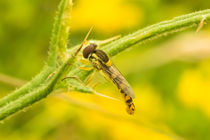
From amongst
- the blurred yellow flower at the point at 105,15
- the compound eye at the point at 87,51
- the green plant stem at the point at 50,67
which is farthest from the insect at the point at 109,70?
the blurred yellow flower at the point at 105,15

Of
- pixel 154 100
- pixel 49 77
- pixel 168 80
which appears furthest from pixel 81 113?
pixel 49 77

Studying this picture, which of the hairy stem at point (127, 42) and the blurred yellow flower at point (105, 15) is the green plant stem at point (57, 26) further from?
the blurred yellow flower at point (105, 15)

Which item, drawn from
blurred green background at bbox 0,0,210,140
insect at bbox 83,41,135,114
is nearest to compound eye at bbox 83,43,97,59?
insect at bbox 83,41,135,114

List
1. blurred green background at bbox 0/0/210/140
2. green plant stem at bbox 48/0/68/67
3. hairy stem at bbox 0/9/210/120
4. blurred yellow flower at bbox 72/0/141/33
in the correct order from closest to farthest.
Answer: hairy stem at bbox 0/9/210/120 < green plant stem at bbox 48/0/68/67 < blurred green background at bbox 0/0/210/140 < blurred yellow flower at bbox 72/0/141/33

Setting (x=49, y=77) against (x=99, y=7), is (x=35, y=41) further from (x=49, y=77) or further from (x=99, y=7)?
(x=49, y=77)

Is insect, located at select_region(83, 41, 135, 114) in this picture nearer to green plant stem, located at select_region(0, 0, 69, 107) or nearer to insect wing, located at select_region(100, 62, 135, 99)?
insect wing, located at select_region(100, 62, 135, 99)

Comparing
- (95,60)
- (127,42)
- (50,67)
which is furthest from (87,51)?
(127,42)
